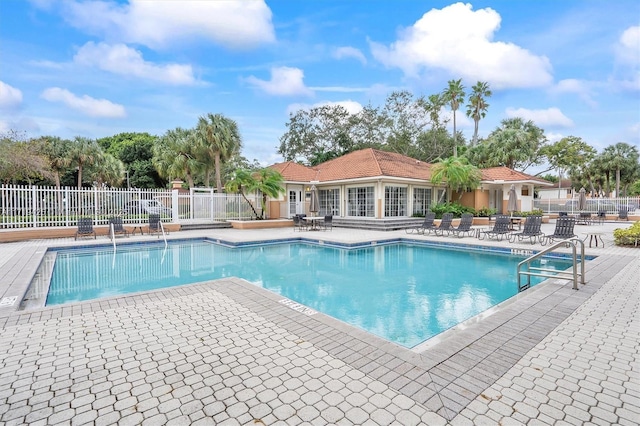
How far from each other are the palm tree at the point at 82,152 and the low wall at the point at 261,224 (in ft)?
58.6

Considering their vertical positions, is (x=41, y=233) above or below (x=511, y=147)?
below

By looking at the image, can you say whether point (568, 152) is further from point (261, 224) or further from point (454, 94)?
point (261, 224)

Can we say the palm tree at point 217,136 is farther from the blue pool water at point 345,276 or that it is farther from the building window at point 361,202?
the blue pool water at point 345,276

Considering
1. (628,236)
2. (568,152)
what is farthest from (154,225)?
(568,152)

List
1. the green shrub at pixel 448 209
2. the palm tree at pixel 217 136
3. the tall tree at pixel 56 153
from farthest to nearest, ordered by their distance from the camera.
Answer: the tall tree at pixel 56 153 → the palm tree at pixel 217 136 → the green shrub at pixel 448 209

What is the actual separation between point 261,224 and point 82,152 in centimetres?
2001

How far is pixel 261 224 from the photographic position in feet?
63.1

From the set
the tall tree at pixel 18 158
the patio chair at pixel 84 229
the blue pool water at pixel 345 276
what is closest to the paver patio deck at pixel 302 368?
the blue pool water at pixel 345 276

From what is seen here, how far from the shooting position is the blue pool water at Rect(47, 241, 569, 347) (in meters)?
5.78

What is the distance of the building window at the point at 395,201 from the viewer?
2012 centimetres

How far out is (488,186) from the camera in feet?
79.9

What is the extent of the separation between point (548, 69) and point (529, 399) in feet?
58.5

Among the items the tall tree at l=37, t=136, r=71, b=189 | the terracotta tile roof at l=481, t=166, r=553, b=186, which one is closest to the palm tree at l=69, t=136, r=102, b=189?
the tall tree at l=37, t=136, r=71, b=189

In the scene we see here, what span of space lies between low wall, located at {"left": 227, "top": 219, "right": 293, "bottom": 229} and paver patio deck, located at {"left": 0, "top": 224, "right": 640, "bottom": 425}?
1362 centimetres
